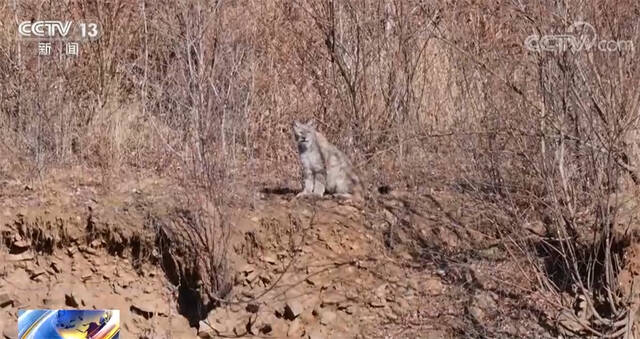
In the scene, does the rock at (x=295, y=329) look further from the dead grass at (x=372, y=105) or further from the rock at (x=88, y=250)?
the rock at (x=88, y=250)

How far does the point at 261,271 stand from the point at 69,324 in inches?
62.4

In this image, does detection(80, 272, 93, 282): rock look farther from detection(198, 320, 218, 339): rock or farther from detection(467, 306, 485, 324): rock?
detection(467, 306, 485, 324): rock

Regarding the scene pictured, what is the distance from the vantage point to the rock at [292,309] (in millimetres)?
7277

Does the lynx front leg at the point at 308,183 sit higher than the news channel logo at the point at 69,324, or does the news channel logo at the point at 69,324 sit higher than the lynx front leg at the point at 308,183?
the lynx front leg at the point at 308,183

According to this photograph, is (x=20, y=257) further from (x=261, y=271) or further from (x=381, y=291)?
(x=381, y=291)

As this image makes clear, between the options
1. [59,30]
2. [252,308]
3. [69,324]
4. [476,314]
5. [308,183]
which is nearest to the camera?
[476,314]

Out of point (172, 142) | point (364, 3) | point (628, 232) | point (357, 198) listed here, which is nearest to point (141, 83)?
point (172, 142)

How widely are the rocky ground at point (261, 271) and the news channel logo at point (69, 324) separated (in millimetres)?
183

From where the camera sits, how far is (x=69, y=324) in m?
7.45

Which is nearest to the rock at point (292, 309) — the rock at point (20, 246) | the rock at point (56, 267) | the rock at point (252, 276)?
the rock at point (252, 276)

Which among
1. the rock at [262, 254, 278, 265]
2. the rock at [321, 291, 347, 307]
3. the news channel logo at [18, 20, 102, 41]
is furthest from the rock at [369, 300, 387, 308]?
the news channel logo at [18, 20, 102, 41]

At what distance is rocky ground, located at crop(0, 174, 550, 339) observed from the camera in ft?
24.0

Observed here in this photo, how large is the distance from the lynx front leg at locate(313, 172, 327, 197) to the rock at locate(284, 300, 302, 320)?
1076 millimetres

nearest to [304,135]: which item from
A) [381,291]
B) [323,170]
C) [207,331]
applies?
[323,170]
